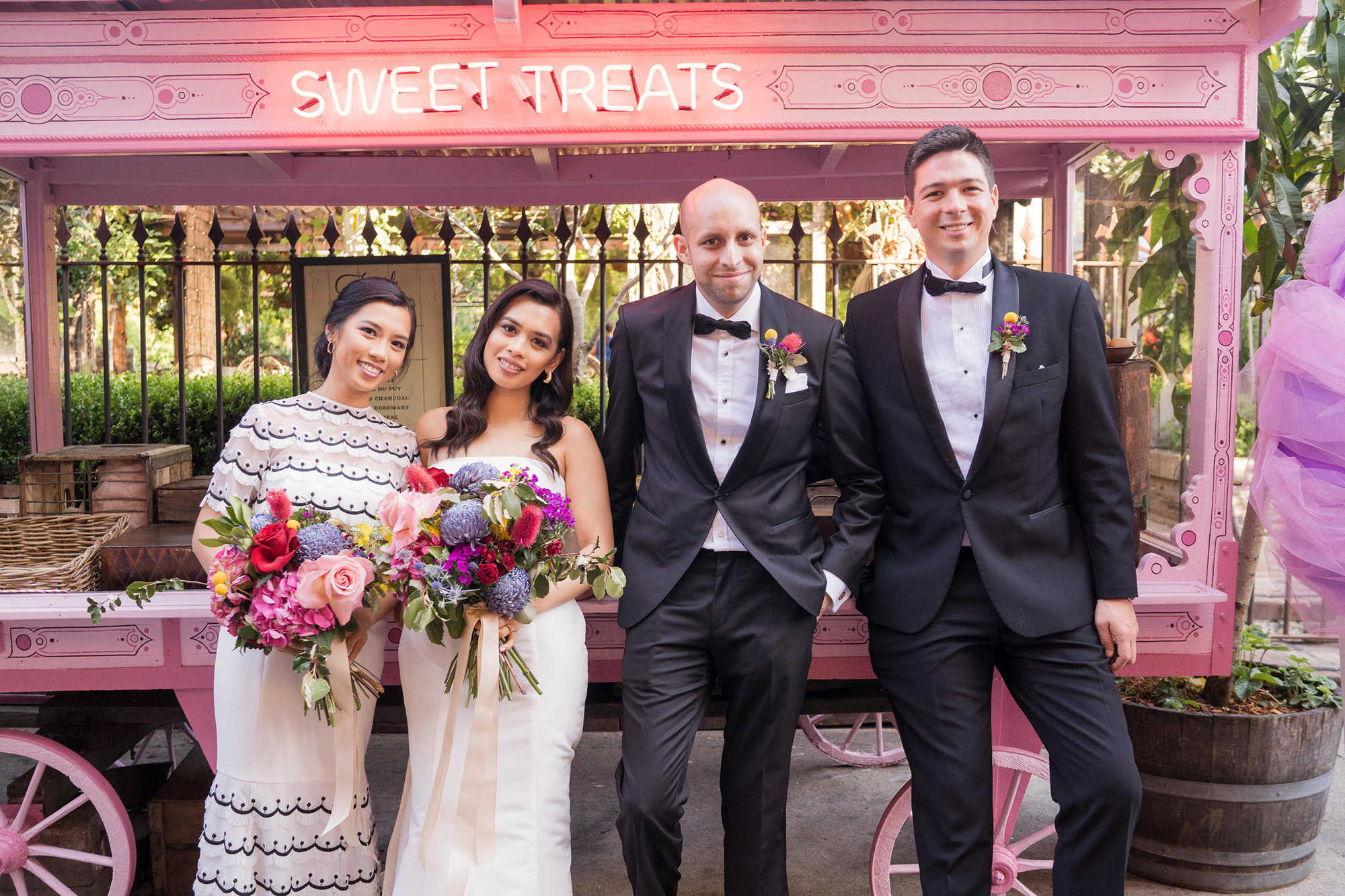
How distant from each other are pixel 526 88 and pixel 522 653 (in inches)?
74.1

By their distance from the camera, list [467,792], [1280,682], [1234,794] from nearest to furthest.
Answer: [467,792], [1234,794], [1280,682]

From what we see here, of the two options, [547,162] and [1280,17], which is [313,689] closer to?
[547,162]

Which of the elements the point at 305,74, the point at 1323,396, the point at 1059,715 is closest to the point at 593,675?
the point at 1059,715

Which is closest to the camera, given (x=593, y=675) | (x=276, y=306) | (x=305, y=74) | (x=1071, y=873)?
(x=1071, y=873)

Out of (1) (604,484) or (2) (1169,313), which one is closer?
(1) (604,484)

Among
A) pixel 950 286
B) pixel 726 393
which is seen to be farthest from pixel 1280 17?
pixel 726 393

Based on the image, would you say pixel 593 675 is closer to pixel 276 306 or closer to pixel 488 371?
pixel 488 371

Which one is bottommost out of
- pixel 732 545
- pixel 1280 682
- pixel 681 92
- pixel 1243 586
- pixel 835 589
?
pixel 1280 682

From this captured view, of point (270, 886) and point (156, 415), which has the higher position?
point (156, 415)

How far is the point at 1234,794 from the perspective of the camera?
350cm

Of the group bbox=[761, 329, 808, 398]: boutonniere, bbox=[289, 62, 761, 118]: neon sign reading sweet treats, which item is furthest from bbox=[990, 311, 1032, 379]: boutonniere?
bbox=[289, 62, 761, 118]: neon sign reading sweet treats

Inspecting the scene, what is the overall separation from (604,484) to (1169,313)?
12.3ft

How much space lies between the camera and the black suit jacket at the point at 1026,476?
2.56 meters

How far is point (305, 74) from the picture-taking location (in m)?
3.08
